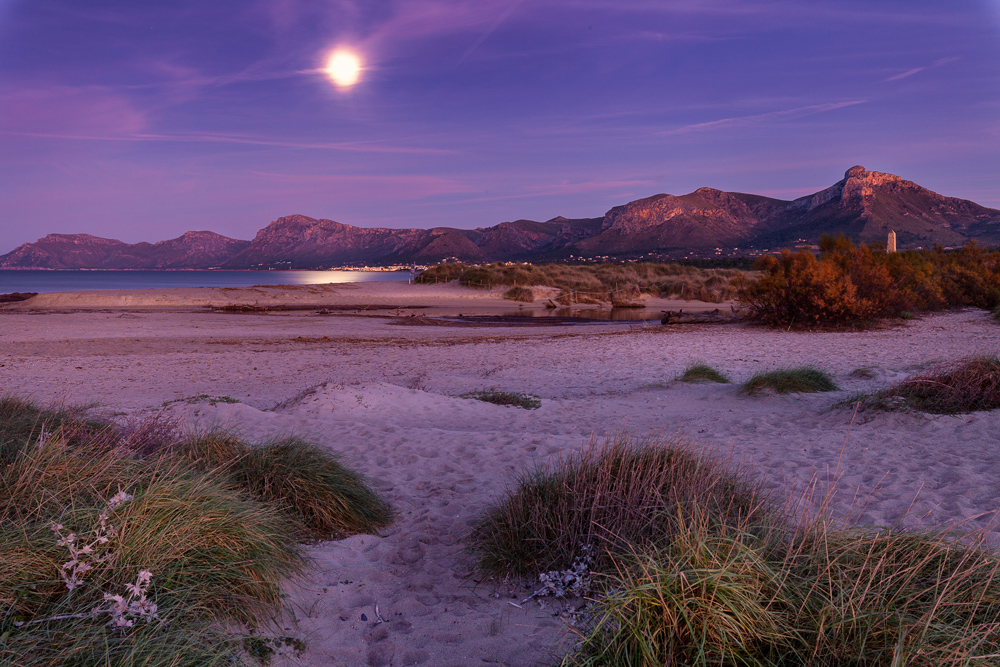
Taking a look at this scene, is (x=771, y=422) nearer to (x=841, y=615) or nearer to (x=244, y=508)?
(x=841, y=615)

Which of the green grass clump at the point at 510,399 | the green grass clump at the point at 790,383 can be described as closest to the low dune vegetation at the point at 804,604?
the green grass clump at the point at 510,399

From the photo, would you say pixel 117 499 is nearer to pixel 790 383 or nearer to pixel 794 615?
pixel 794 615

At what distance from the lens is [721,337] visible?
55.1ft

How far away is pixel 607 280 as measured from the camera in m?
40.9

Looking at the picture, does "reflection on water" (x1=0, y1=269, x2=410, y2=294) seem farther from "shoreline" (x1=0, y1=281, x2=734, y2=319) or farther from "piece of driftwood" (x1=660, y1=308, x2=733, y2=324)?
"piece of driftwood" (x1=660, y1=308, x2=733, y2=324)

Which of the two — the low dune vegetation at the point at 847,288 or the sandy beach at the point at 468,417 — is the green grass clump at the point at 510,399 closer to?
the sandy beach at the point at 468,417

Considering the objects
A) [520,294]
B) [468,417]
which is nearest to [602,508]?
[468,417]

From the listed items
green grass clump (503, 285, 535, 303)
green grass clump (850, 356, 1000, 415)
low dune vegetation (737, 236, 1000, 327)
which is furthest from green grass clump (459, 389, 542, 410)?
green grass clump (503, 285, 535, 303)

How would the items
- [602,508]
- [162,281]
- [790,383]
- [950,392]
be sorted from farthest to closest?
[162,281], [790,383], [950,392], [602,508]

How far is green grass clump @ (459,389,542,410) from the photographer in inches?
341

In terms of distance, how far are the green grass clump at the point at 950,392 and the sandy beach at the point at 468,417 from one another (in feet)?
0.99

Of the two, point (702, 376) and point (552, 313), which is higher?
point (702, 376)

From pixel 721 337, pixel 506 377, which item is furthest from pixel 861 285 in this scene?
pixel 506 377

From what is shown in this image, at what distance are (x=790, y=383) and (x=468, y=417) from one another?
4785 millimetres
